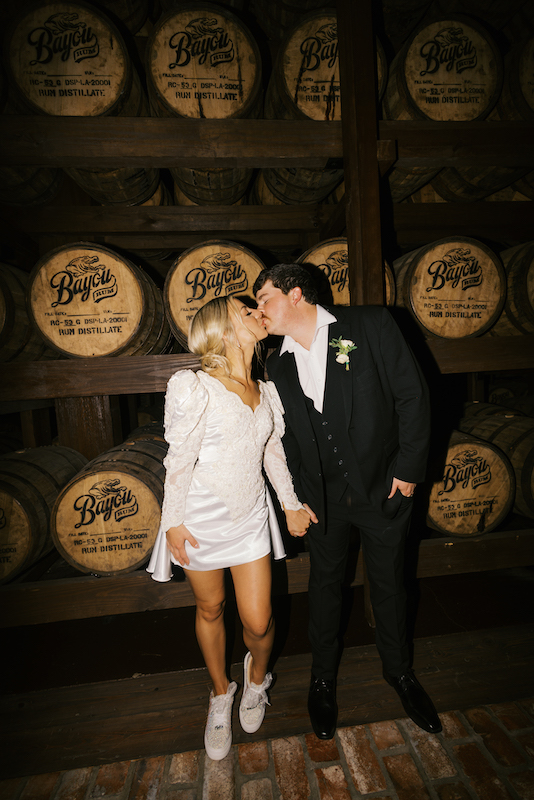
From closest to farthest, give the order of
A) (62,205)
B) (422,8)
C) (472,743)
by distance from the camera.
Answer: (472,743) < (422,8) < (62,205)

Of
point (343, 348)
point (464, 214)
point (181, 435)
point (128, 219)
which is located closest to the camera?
point (181, 435)

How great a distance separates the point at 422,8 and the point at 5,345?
389 cm

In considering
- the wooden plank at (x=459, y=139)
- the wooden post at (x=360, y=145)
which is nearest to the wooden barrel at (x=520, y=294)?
the wooden plank at (x=459, y=139)

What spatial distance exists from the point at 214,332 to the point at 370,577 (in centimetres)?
155

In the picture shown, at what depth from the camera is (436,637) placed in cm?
226

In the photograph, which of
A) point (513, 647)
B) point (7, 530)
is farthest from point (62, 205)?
point (513, 647)

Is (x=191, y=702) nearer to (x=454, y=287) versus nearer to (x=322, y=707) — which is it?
(x=322, y=707)

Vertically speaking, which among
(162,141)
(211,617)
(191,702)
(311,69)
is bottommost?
(191,702)

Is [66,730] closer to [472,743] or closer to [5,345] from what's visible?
[472,743]

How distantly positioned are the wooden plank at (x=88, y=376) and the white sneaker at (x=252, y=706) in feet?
5.72

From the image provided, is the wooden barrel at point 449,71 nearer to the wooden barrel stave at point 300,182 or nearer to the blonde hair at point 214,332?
the wooden barrel stave at point 300,182

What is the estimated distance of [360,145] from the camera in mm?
1982

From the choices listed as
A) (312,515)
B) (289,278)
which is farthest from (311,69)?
(312,515)

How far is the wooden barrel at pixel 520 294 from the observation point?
2.30m
